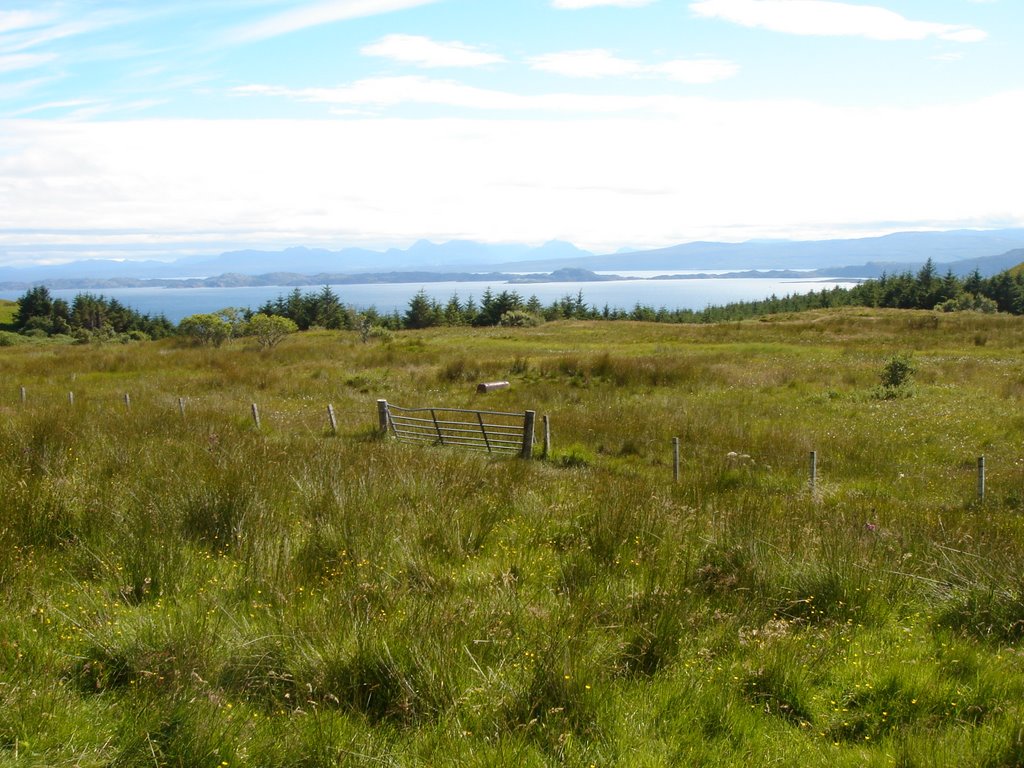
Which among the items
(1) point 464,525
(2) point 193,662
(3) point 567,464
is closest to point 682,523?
(1) point 464,525

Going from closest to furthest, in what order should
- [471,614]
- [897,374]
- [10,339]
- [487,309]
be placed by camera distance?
1. [471,614]
2. [897,374]
3. [10,339]
4. [487,309]

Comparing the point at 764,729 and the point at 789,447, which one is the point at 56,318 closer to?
the point at 789,447

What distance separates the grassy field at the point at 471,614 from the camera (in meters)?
3.76

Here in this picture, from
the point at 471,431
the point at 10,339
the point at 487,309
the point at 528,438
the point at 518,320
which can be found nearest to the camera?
the point at 528,438

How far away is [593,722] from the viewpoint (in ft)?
12.9

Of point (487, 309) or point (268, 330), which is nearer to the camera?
point (268, 330)

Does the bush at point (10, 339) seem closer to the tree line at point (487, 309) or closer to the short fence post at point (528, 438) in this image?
the tree line at point (487, 309)

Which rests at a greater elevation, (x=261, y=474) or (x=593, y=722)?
(x=261, y=474)

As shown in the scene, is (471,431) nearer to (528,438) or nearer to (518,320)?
(528,438)

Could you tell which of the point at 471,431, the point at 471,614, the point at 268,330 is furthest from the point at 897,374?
the point at 268,330

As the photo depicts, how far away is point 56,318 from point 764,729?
111803 mm

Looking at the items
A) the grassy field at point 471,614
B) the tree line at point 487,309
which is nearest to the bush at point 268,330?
the tree line at point 487,309

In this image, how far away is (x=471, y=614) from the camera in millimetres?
4902

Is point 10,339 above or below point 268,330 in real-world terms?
below
